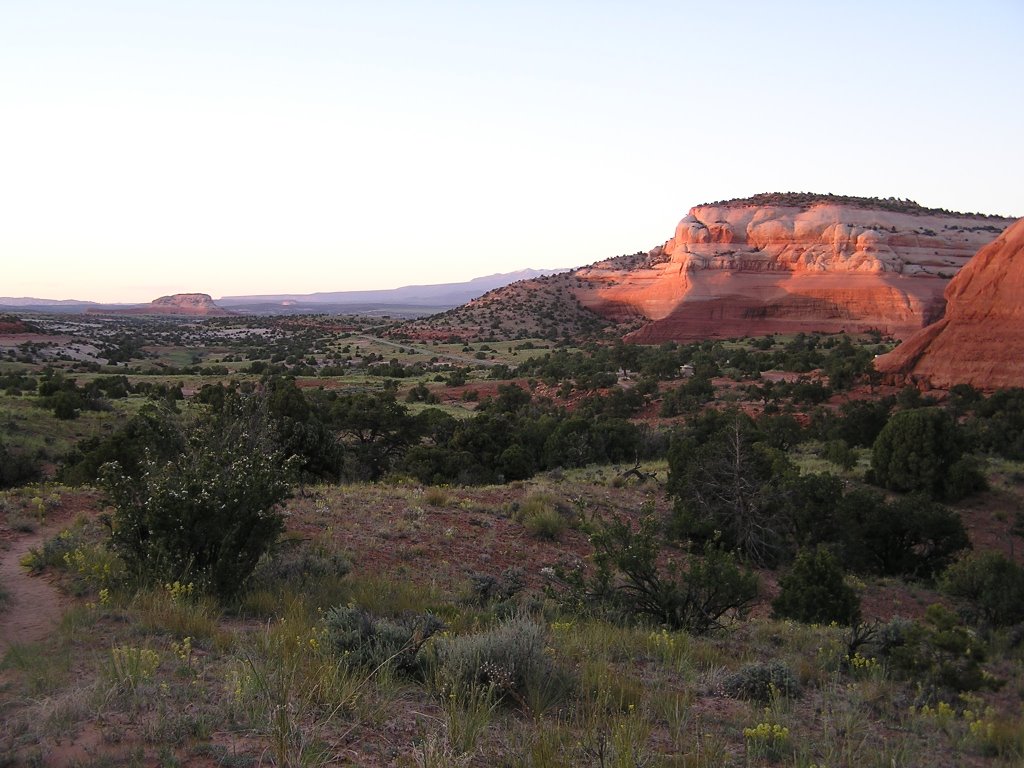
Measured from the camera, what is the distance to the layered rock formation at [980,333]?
2350 cm

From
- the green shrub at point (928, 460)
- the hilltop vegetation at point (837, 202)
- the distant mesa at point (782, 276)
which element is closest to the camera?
the green shrub at point (928, 460)

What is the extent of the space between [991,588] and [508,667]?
858 cm

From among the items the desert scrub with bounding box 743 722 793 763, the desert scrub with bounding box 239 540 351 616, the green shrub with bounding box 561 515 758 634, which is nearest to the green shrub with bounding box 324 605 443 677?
the desert scrub with bounding box 239 540 351 616

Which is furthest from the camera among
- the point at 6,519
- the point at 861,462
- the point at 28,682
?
the point at 861,462

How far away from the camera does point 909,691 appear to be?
16.9 feet

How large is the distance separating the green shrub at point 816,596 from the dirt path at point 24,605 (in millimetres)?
7793

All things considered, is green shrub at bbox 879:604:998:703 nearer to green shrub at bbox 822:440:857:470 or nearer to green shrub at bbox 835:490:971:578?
green shrub at bbox 835:490:971:578

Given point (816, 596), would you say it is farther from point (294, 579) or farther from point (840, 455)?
point (840, 455)

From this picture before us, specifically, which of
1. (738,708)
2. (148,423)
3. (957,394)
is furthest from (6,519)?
(957,394)

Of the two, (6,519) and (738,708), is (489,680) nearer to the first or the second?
(738,708)

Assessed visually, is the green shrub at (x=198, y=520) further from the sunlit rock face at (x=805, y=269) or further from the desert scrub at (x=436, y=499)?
the sunlit rock face at (x=805, y=269)

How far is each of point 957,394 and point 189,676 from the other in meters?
25.2

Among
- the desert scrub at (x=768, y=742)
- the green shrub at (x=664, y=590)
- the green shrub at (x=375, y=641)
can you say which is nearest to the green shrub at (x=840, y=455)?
the green shrub at (x=664, y=590)

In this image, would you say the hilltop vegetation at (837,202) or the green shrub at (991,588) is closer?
the green shrub at (991,588)
